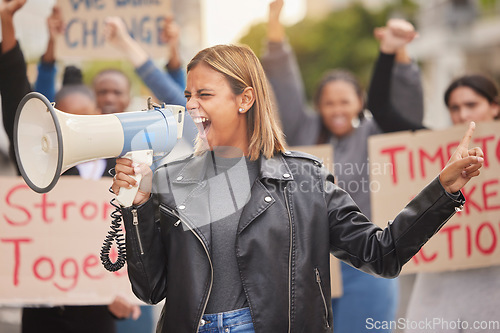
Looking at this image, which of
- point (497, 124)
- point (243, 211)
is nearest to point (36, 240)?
point (243, 211)

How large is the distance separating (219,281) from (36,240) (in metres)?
1.51

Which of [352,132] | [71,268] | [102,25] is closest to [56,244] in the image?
[71,268]

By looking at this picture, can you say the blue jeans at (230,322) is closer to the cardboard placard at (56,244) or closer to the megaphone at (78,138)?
the megaphone at (78,138)

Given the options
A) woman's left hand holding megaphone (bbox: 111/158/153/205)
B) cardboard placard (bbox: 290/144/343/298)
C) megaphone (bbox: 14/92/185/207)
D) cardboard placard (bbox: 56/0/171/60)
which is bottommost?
cardboard placard (bbox: 290/144/343/298)

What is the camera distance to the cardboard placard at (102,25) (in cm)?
360

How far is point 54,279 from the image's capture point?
9.92 ft

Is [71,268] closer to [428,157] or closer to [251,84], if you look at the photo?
[251,84]

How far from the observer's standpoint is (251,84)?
1979 millimetres

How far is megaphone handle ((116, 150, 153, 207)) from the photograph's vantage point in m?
1.81

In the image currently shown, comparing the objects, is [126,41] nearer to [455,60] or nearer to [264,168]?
[264,168]

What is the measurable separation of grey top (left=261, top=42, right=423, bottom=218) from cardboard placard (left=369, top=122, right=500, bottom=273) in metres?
0.13

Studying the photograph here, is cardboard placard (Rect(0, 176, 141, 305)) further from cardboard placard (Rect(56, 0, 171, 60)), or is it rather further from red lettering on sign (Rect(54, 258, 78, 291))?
cardboard placard (Rect(56, 0, 171, 60))

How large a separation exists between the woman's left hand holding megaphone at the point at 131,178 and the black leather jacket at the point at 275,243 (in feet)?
0.11

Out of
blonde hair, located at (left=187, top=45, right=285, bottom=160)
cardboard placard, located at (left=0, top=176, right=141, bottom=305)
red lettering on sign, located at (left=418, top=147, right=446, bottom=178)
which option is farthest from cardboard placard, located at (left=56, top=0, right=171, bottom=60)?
blonde hair, located at (left=187, top=45, right=285, bottom=160)
